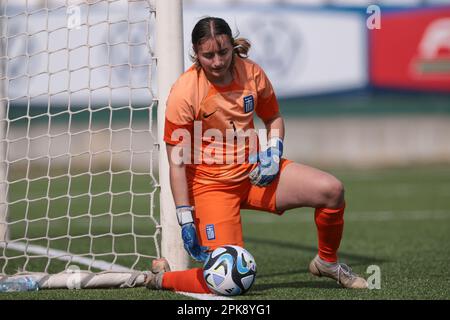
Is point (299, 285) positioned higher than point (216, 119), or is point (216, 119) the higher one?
point (216, 119)

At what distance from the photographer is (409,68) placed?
18344 mm

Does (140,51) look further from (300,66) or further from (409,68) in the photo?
(409,68)

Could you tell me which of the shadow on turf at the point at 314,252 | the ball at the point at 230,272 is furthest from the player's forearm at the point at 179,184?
the shadow on turf at the point at 314,252

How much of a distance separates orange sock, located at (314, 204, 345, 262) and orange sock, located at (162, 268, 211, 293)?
0.75 m

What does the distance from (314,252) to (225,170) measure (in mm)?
2432

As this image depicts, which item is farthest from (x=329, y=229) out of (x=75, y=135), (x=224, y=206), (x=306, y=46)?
(x=306, y=46)

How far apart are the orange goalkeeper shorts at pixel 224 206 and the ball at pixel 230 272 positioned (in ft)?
0.60

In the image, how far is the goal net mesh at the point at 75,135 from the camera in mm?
6035

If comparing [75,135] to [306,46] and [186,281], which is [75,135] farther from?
[186,281]

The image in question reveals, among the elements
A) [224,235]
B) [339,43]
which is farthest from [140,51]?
[224,235]

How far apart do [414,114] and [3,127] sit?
13.2 m

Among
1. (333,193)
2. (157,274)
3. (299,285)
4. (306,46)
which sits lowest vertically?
(299,285)

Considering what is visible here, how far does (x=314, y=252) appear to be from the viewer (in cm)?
730

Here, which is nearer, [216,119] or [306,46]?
[216,119]
